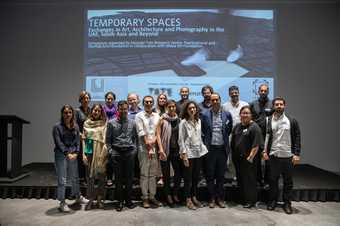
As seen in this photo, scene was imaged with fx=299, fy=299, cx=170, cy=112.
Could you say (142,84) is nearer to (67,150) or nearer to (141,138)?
(141,138)

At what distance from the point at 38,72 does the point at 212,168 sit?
12.6 ft

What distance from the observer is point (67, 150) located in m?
3.28

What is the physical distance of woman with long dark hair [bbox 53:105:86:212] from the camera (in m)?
3.26

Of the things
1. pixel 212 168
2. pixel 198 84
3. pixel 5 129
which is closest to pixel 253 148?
pixel 212 168

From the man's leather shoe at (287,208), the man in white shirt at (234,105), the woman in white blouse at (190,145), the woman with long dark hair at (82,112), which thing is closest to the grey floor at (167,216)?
the man's leather shoe at (287,208)

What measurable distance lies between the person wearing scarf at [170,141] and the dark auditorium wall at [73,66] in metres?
2.59

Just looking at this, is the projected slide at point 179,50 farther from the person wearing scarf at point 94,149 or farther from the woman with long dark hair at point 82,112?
the person wearing scarf at point 94,149

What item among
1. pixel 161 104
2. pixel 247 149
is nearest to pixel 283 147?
pixel 247 149

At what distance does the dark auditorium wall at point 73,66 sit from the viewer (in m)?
5.30

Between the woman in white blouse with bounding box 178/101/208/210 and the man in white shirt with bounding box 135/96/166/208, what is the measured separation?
0.27 metres

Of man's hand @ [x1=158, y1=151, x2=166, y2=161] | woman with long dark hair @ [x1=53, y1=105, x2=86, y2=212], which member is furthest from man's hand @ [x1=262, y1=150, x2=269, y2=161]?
woman with long dark hair @ [x1=53, y1=105, x2=86, y2=212]

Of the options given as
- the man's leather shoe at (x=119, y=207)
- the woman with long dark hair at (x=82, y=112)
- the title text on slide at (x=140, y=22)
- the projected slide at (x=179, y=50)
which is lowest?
the man's leather shoe at (x=119, y=207)

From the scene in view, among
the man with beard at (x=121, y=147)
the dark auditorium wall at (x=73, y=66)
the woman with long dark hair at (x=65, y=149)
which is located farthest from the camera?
the dark auditorium wall at (x=73, y=66)

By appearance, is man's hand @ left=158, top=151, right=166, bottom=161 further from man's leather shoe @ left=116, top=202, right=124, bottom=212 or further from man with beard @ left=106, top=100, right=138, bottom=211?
man's leather shoe @ left=116, top=202, right=124, bottom=212
